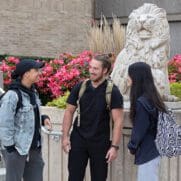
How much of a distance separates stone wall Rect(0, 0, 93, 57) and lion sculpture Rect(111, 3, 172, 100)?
13.2 meters

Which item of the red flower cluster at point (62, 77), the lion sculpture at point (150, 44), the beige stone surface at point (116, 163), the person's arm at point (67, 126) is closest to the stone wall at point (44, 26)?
the red flower cluster at point (62, 77)

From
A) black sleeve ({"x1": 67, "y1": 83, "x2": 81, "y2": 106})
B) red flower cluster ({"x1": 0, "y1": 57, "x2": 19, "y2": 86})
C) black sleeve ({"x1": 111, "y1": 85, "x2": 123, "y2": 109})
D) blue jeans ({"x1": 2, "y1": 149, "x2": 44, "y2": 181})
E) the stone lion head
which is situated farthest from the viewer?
red flower cluster ({"x1": 0, "y1": 57, "x2": 19, "y2": 86})

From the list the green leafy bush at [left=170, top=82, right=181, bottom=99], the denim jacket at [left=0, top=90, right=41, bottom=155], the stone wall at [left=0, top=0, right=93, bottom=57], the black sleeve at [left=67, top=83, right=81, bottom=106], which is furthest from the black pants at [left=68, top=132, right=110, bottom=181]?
the stone wall at [left=0, top=0, right=93, bottom=57]

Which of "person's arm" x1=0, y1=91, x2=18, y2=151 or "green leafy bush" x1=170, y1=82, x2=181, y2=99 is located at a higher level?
"green leafy bush" x1=170, y1=82, x2=181, y2=99

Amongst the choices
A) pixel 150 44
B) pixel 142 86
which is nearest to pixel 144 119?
pixel 142 86

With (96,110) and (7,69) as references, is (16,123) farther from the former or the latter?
(7,69)

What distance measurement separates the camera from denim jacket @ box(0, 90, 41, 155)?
18.4 feet

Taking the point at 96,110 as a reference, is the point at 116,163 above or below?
below

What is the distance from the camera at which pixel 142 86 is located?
5.49m

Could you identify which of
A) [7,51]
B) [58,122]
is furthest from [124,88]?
[7,51]

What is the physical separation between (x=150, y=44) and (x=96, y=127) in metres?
1.59

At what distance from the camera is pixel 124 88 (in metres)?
7.07

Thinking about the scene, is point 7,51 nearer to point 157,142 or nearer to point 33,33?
point 33,33

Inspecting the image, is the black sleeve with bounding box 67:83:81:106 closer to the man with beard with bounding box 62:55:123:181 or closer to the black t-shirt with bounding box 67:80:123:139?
the man with beard with bounding box 62:55:123:181
